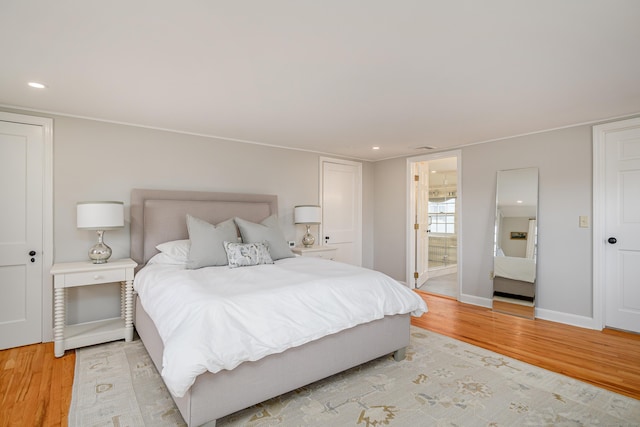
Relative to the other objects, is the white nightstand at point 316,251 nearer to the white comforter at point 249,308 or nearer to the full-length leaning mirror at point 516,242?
the white comforter at point 249,308

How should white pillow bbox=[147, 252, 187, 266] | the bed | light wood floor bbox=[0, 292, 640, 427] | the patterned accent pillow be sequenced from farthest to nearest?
1. the bed
2. white pillow bbox=[147, 252, 187, 266]
3. the patterned accent pillow
4. light wood floor bbox=[0, 292, 640, 427]

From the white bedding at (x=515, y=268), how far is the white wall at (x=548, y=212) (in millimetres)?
102

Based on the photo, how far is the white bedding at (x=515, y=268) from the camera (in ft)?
13.1

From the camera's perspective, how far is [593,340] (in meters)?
3.27

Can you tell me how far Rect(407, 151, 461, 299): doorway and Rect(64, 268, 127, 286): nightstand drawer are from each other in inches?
162

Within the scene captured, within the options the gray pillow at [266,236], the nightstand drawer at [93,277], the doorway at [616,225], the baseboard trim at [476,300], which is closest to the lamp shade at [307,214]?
the gray pillow at [266,236]

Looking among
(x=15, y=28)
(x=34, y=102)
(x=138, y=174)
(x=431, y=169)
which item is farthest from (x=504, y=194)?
(x=34, y=102)

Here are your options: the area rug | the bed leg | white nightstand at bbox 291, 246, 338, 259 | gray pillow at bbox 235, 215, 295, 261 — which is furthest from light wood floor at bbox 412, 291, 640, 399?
gray pillow at bbox 235, 215, 295, 261

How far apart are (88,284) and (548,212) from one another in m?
5.06

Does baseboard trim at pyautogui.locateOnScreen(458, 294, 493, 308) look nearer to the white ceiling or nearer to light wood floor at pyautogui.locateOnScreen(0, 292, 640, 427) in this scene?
light wood floor at pyautogui.locateOnScreen(0, 292, 640, 427)

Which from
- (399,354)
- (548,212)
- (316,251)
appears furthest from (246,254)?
(548,212)

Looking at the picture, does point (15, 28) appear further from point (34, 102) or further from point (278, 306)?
point (278, 306)

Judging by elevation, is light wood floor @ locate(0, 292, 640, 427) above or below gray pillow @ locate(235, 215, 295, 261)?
below

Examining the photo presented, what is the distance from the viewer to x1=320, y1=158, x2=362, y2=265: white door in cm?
536
